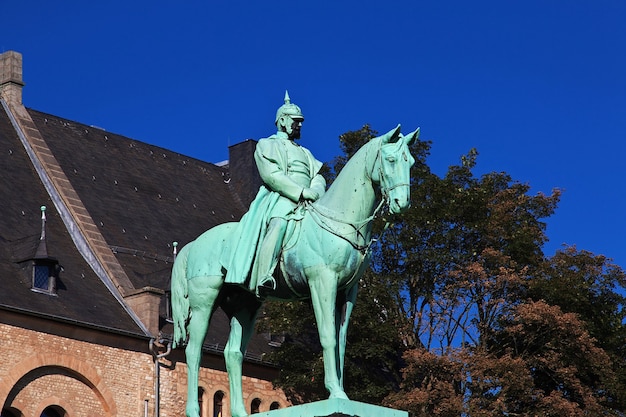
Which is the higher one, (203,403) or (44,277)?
(44,277)

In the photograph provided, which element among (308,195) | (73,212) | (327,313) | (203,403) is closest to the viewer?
(327,313)

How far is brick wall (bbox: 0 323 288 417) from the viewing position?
37625 mm

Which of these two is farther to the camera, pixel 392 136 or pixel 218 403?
pixel 218 403

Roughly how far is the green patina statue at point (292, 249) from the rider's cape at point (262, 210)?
0.01m

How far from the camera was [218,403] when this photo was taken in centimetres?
4303

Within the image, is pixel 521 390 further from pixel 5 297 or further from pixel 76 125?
pixel 76 125

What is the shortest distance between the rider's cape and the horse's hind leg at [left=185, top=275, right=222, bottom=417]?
36cm

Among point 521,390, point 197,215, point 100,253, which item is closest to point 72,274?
point 100,253

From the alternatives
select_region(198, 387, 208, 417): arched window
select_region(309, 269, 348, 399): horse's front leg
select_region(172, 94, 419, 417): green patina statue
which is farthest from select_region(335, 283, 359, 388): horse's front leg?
select_region(198, 387, 208, 417): arched window

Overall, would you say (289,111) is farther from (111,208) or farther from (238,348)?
(111,208)

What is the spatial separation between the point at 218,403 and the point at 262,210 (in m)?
26.8

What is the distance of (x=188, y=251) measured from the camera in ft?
58.9

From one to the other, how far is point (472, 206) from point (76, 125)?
16136 mm

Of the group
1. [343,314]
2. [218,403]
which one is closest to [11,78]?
[218,403]
